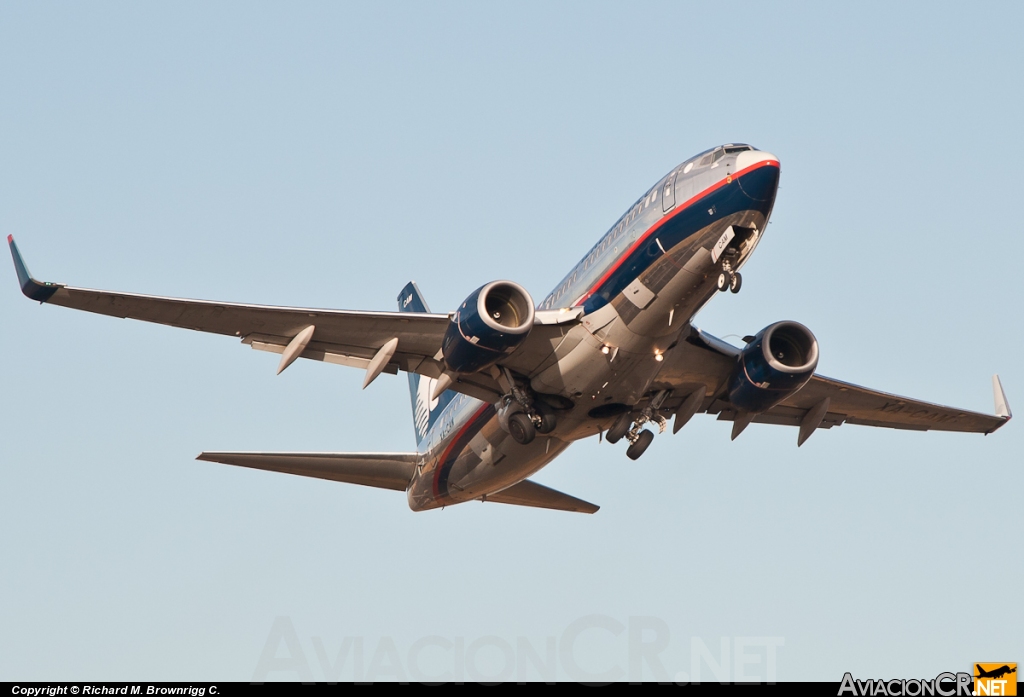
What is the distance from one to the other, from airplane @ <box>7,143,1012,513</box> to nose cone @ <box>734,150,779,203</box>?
0.03 meters

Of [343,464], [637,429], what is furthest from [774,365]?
[343,464]

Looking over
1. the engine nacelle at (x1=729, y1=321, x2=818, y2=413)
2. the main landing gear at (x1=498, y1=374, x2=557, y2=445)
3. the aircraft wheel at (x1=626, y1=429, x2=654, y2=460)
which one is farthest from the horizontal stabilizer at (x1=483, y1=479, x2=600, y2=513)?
the engine nacelle at (x1=729, y1=321, x2=818, y2=413)

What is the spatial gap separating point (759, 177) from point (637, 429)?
779 centimetres

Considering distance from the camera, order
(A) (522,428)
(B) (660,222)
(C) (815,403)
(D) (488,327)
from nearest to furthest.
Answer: (D) (488,327), (B) (660,222), (A) (522,428), (C) (815,403)

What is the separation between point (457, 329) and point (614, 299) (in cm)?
363

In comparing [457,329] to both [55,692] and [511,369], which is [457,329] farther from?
[55,692]

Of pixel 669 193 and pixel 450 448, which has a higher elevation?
pixel 669 193

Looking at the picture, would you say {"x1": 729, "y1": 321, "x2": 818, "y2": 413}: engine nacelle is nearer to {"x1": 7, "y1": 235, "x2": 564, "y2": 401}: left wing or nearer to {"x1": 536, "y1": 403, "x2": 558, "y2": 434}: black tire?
{"x1": 536, "y1": 403, "x2": 558, "y2": 434}: black tire

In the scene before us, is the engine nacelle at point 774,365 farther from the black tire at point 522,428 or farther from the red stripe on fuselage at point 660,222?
the black tire at point 522,428

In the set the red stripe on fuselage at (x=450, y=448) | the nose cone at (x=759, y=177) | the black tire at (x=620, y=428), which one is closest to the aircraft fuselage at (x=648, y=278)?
the nose cone at (x=759, y=177)

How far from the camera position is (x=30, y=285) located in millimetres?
28062

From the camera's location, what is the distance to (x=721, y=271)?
28578mm

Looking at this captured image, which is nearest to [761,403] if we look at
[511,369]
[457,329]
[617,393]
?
[617,393]

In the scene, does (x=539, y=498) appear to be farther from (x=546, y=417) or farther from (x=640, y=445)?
(x=546, y=417)
